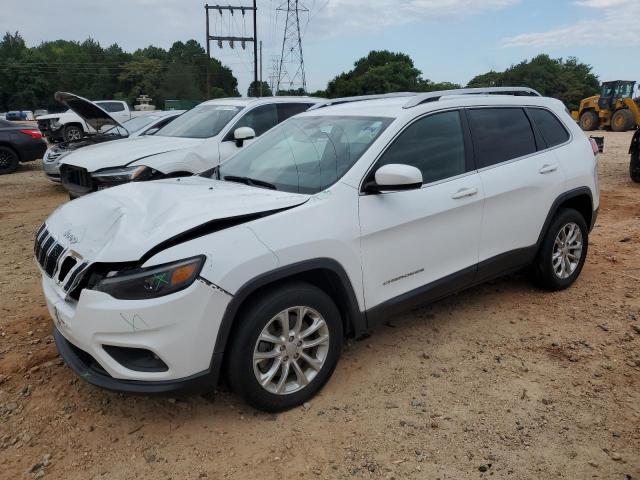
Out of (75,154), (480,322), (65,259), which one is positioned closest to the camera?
(65,259)

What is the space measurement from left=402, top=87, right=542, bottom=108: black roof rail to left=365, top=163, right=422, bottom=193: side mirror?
731 millimetres

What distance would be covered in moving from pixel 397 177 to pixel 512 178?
143 centimetres

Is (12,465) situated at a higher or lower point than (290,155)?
lower

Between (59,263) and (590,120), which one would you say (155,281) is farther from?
(590,120)

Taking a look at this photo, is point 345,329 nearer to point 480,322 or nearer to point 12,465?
point 480,322

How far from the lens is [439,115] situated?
3.67m

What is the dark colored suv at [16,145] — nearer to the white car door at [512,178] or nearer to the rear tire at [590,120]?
the white car door at [512,178]

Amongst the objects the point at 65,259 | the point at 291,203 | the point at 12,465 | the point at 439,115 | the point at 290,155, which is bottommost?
the point at 12,465

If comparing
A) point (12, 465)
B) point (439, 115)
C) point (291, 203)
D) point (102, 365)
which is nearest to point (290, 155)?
point (291, 203)

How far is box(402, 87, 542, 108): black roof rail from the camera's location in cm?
362

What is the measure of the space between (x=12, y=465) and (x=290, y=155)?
7.94 feet

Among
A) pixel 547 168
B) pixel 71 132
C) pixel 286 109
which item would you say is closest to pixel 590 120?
pixel 286 109

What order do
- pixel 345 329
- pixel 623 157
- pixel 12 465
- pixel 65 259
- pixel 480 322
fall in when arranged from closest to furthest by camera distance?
pixel 12 465
pixel 65 259
pixel 345 329
pixel 480 322
pixel 623 157

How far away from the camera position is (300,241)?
2.81 m
